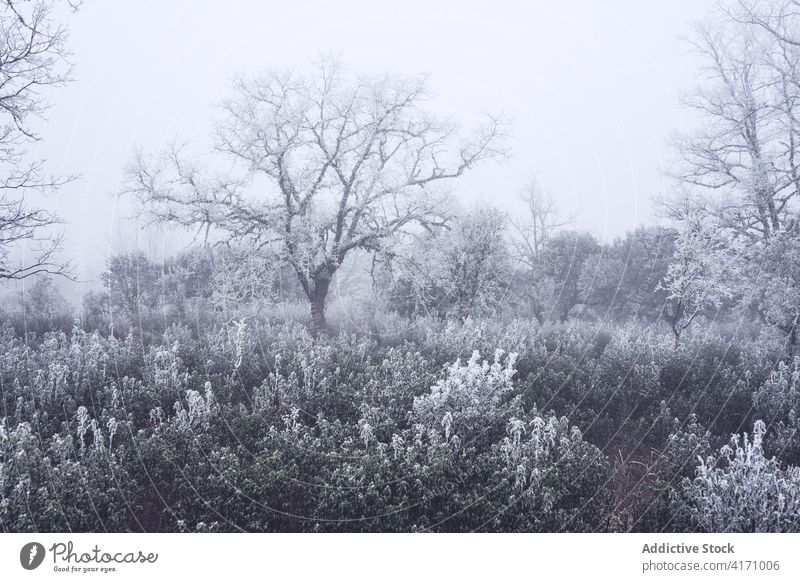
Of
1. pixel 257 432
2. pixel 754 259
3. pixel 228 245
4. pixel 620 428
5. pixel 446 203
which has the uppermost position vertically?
pixel 446 203

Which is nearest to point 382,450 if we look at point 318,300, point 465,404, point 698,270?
point 465,404

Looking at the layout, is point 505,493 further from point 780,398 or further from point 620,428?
point 780,398

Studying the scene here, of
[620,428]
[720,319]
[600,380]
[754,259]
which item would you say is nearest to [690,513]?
[620,428]

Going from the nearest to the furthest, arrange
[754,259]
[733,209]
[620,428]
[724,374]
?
1. [620,428]
2. [724,374]
3. [754,259]
4. [733,209]

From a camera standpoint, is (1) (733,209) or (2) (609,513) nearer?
(2) (609,513)

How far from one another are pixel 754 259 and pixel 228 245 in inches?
499

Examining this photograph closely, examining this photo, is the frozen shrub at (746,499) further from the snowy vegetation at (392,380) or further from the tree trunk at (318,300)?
the tree trunk at (318,300)

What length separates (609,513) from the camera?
11.8ft

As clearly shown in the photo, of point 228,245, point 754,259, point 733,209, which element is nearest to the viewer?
point 754,259
